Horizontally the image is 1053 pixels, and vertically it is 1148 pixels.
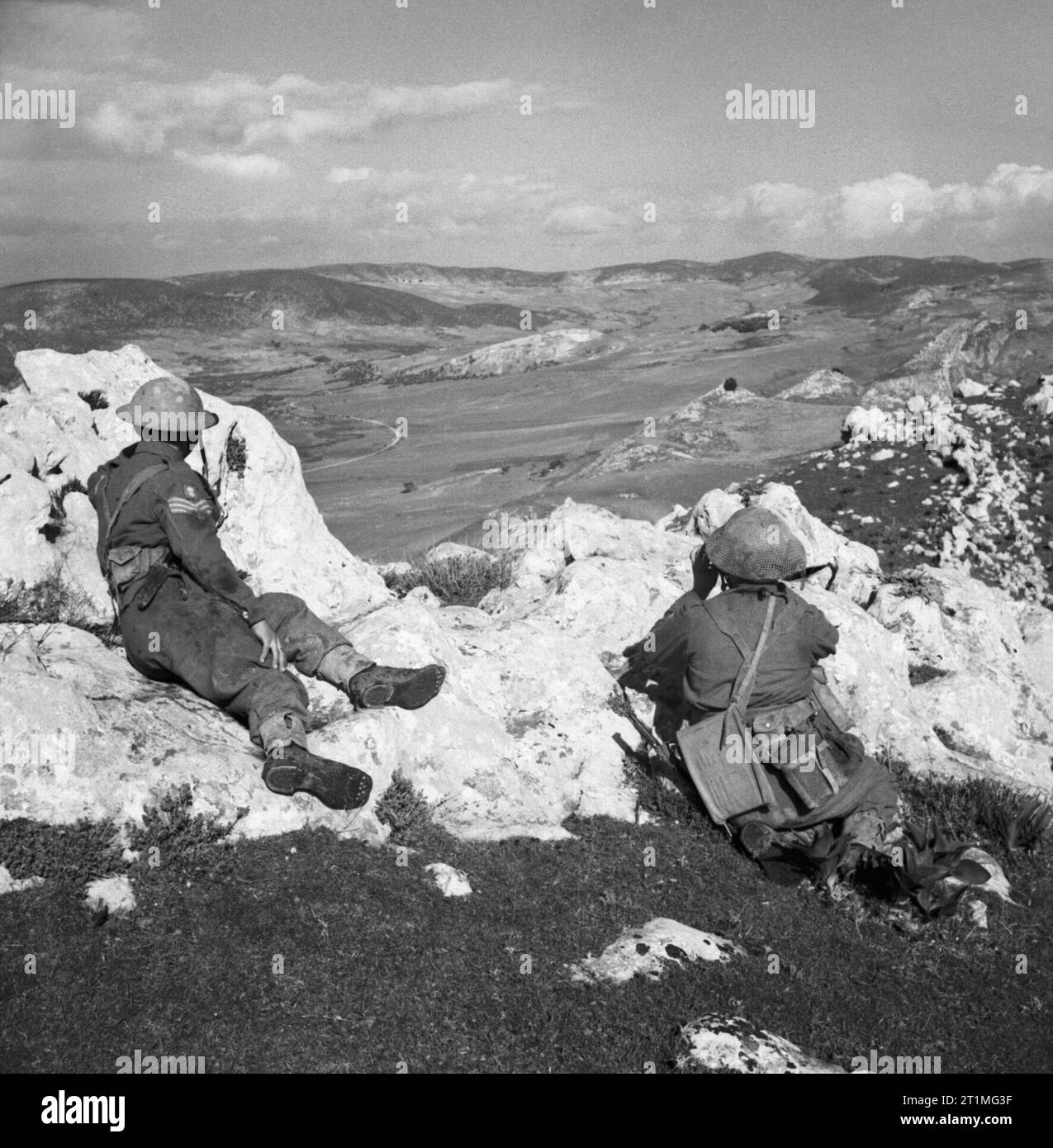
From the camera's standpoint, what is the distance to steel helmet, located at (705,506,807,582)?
6586 millimetres

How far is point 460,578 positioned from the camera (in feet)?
33.7

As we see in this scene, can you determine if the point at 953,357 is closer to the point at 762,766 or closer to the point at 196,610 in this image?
the point at 762,766

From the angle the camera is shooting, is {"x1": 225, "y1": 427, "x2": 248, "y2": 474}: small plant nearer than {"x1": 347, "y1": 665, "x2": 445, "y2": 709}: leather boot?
No

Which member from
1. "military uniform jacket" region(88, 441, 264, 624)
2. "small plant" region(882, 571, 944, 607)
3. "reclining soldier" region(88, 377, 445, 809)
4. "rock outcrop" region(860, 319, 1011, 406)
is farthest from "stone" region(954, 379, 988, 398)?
"military uniform jacket" region(88, 441, 264, 624)

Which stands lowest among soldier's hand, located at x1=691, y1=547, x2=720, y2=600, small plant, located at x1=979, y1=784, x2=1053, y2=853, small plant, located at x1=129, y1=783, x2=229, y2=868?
small plant, located at x1=979, y1=784, x2=1053, y2=853

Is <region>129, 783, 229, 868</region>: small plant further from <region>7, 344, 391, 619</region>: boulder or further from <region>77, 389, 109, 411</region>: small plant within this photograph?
<region>77, 389, 109, 411</region>: small plant

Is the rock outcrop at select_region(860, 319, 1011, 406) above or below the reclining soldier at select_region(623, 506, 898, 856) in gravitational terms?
above

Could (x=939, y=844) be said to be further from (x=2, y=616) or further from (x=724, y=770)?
(x=2, y=616)

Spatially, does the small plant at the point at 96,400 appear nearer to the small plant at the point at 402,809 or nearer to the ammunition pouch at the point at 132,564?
the ammunition pouch at the point at 132,564

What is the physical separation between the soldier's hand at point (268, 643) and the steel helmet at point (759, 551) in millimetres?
2843

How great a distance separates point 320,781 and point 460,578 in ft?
15.2

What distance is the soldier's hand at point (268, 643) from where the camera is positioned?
6.71m

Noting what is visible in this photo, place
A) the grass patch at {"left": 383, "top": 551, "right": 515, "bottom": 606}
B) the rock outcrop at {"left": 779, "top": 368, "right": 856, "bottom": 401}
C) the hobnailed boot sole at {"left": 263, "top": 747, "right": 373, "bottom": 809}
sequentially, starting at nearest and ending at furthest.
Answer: the hobnailed boot sole at {"left": 263, "top": 747, "right": 373, "bottom": 809} → the grass patch at {"left": 383, "top": 551, "right": 515, "bottom": 606} → the rock outcrop at {"left": 779, "top": 368, "right": 856, "bottom": 401}

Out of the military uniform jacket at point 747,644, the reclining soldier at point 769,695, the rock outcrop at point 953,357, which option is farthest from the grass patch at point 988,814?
the rock outcrop at point 953,357
